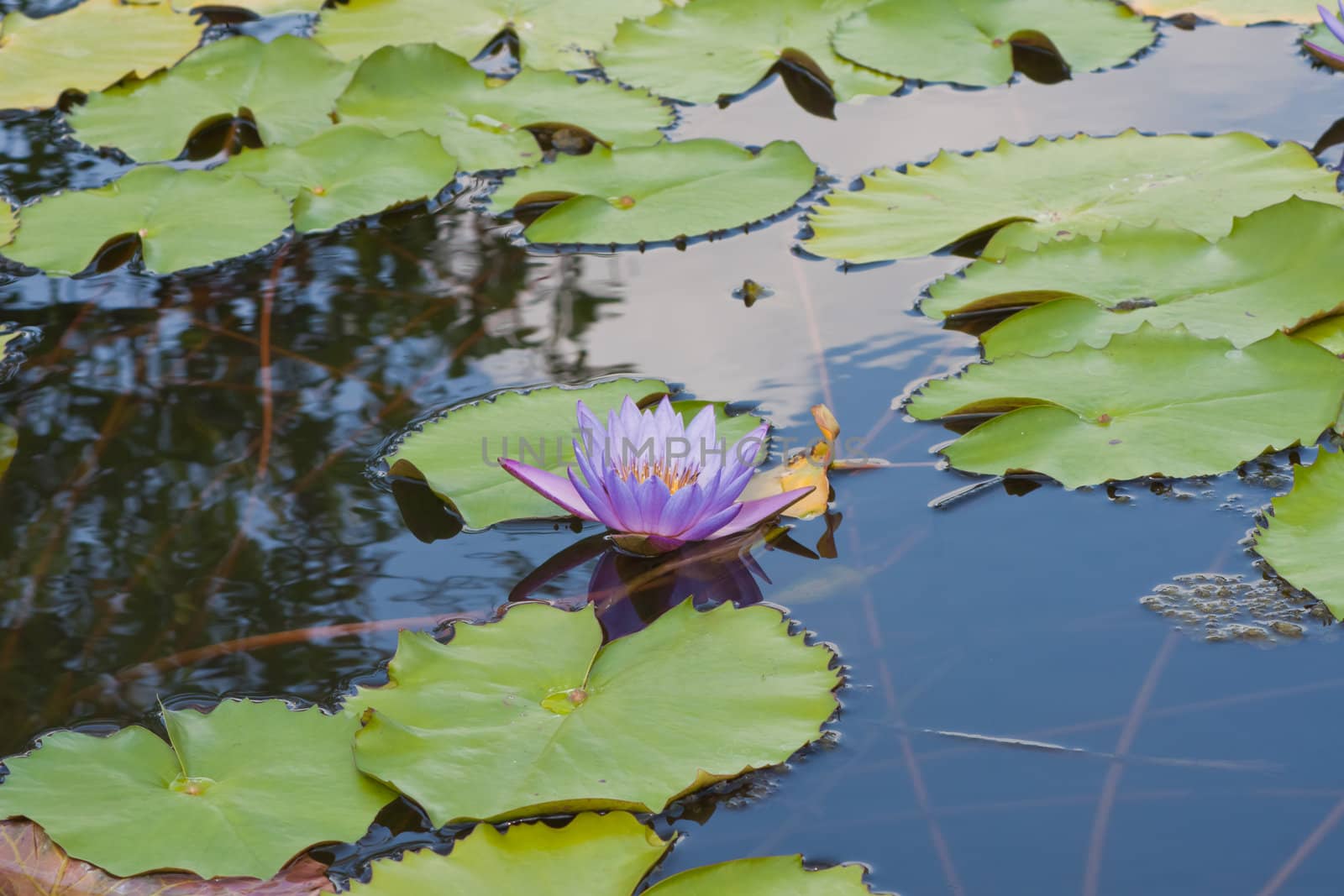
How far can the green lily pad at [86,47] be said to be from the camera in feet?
11.8

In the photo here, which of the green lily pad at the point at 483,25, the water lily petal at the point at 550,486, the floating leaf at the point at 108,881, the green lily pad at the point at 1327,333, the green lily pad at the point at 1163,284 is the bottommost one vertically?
the floating leaf at the point at 108,881

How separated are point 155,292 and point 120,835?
161 cm

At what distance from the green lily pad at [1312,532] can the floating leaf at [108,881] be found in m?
1.34

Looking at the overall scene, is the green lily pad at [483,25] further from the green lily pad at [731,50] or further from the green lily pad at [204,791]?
the green lily pad at [204,791]

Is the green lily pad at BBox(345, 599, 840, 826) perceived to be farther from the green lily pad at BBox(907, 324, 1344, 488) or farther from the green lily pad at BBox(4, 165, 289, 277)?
the green lily pad at BBox(4, 165, 289, 277)

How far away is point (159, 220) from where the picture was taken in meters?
2.89

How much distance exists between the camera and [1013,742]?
156 cm

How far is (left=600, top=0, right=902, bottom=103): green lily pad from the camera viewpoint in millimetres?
3400

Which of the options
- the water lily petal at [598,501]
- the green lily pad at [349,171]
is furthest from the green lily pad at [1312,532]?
the green lily pad at [349,171]

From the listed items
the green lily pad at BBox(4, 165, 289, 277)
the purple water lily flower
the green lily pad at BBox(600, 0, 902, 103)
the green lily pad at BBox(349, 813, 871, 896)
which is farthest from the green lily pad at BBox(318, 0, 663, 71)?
the green lily pad at BBox(349, 813, 871, 896)

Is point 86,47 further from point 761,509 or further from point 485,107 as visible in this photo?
point 761,509

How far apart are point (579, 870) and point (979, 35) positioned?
281 cm

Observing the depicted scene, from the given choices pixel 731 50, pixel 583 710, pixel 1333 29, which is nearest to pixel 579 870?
pixel 583 710

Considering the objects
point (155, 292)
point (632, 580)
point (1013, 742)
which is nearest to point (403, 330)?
point (155, 292)
